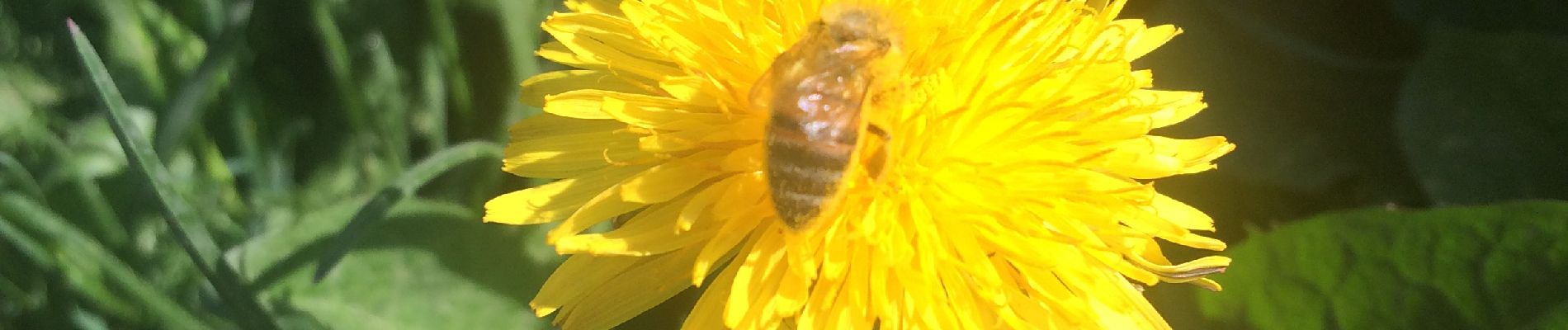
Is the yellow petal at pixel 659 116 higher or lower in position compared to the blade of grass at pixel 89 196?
lower

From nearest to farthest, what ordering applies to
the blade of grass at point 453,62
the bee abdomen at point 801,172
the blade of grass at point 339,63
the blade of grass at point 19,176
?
the bee abdomen at point 801,172 < the blade of grass at point 19,176 < the blade of grass at point 339,63 < the blade of grass at point 453,62

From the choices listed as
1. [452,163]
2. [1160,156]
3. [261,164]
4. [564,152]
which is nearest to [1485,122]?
[1160,156]

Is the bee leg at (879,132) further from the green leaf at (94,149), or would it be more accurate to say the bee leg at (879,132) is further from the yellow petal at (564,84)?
the green leaf at (94,149)

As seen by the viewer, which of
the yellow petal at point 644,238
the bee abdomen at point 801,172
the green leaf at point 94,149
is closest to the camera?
the bee abdomen at point 801,172

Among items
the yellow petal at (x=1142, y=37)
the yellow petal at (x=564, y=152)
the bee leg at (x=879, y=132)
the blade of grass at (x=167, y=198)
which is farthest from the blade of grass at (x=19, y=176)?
the yellow petal at (x=1142, y=37)

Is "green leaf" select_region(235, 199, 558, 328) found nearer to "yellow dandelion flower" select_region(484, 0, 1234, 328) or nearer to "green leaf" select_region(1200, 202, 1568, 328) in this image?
"yellow dandelion flower" select_region(484, 0, 1234, 328)

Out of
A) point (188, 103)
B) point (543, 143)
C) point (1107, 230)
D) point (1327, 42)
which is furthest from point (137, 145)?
point (1327, 42)

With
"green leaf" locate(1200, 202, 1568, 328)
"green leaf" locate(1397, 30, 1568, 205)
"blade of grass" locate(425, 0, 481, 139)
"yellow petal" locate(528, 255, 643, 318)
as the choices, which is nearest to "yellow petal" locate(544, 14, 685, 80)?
"yellow petal" locate(528, 255, 643, 318)

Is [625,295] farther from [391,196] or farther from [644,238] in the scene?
[391,196]
